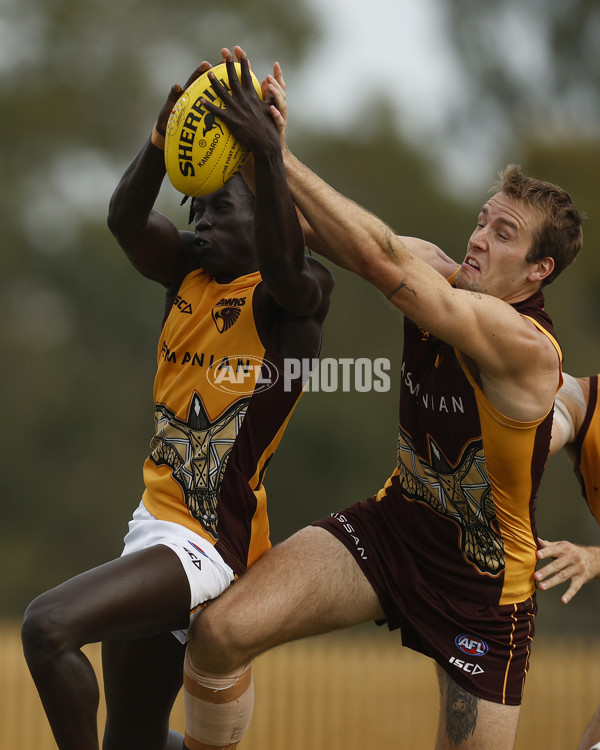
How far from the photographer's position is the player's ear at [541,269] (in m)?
4.21

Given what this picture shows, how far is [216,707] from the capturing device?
3973 millimetres

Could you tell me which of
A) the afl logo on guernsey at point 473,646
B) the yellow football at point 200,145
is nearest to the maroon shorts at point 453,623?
the afl logo on guernsey at point 473,646

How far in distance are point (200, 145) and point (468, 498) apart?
68.7 inches

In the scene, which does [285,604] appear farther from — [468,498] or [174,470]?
[468,498]

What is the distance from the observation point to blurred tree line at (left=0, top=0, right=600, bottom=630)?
612 inches

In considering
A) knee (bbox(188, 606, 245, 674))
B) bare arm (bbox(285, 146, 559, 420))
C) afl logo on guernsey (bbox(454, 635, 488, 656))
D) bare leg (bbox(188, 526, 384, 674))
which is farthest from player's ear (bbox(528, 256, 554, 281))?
knee (bbox(188, 606, 245, 674))

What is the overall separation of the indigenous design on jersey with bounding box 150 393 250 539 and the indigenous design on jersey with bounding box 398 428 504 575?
0.87 m

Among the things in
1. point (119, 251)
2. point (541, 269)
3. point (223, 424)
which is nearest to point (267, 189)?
point (223, 424)

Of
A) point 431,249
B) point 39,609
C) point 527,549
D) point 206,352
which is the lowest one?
point 39,609

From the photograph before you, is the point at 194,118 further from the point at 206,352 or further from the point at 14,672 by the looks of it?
the point at 14,672

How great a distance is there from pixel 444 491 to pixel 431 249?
1102mm

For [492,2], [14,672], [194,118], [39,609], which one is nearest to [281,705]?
[14,672]

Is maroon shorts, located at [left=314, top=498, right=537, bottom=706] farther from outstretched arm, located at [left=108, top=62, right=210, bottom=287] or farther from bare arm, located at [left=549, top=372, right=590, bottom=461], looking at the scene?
outstretched arm, located at [left=108, top=62, right=210, bottom=287]

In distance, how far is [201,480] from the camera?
12.8ft
